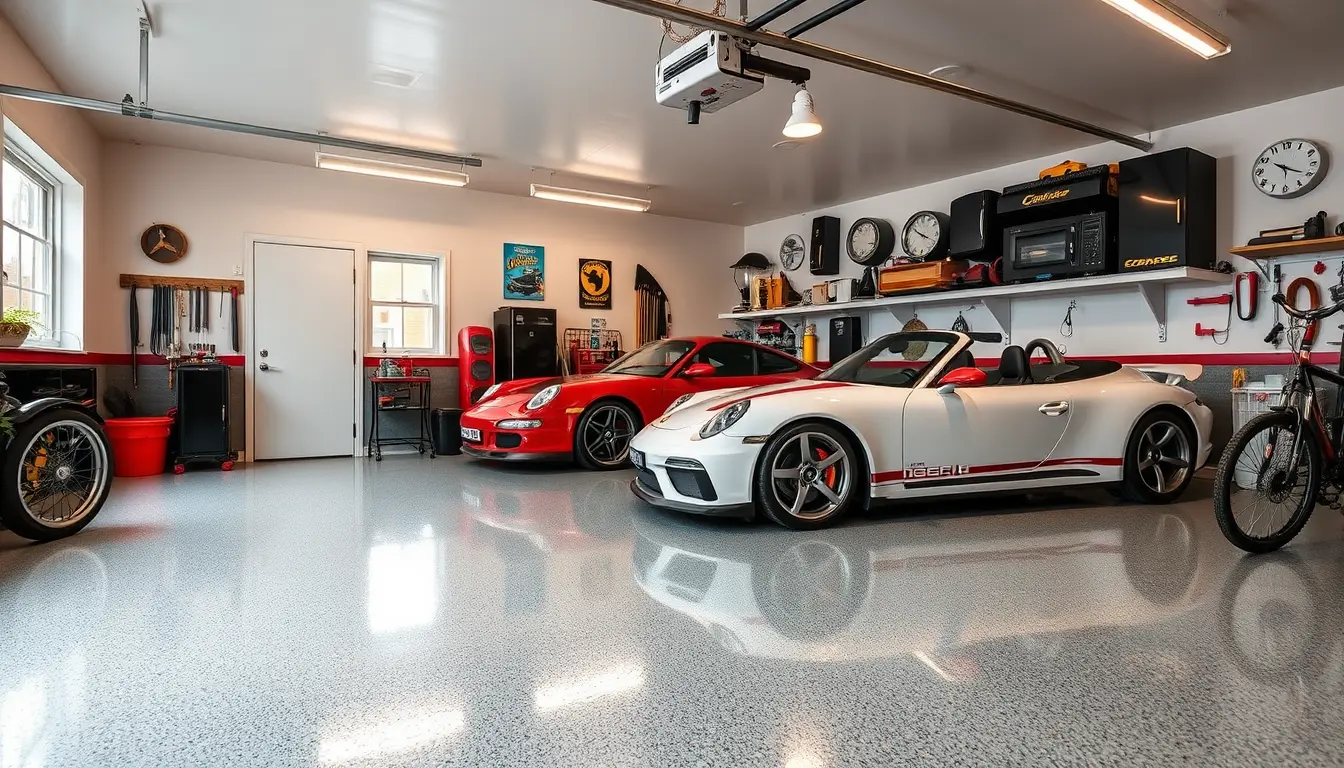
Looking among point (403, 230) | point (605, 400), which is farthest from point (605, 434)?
point (403, 230)

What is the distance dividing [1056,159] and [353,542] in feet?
21.8

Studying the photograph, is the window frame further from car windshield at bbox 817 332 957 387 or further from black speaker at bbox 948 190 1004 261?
black speaker at bbox 948 190 1004 261

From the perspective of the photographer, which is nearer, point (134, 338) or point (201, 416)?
point (201, 416)

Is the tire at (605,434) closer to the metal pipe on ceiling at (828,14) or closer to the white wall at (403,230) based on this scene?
the white wall at (403,230)

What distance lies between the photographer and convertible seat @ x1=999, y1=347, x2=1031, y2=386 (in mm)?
3932

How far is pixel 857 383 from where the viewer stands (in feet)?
12.4

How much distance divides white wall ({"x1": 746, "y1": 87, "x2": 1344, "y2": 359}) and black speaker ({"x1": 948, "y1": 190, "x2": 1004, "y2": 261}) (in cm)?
61

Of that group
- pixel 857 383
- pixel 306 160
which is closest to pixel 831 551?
pixel 857 383

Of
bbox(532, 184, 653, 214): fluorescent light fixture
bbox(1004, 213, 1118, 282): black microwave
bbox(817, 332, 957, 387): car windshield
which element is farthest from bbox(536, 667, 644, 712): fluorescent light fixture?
bbox(532, 184, 653, 214): fluorescent light fixture

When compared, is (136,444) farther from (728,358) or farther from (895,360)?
(895,360)

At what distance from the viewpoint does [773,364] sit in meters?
6.16

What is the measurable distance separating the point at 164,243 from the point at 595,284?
425 cm

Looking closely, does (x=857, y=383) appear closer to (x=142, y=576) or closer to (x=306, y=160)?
(x=142, y=576)

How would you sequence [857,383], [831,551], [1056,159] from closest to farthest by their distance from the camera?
[831,551] < [857,383] < [1056,159]
